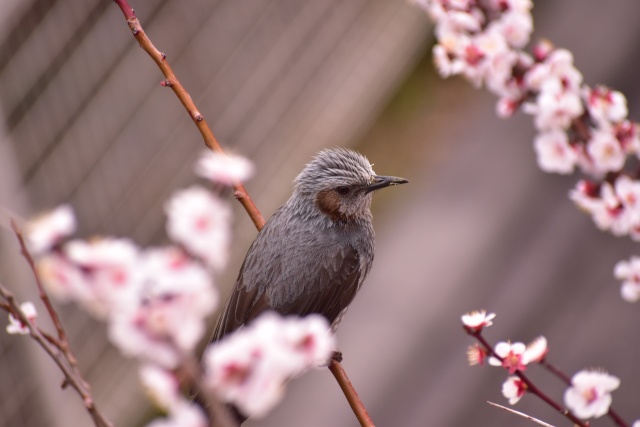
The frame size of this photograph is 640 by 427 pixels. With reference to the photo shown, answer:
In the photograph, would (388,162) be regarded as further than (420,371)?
Yes

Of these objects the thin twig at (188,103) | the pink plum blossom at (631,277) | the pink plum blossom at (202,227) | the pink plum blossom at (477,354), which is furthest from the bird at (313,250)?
the pink plum blossom at (202,227)

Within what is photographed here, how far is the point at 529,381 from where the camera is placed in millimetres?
1508

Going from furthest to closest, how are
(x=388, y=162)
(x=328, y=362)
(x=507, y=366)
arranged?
(x=388, y=162) → (x=328, y=362) → (x=507, y=366)

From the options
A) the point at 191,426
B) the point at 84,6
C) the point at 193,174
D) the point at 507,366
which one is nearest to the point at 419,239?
the point at 193,174

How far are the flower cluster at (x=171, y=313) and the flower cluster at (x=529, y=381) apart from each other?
0.54m

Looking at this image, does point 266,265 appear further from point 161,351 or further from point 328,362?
point 161,351

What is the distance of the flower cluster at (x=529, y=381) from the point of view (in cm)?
148

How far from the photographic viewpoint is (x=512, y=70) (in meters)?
2.31

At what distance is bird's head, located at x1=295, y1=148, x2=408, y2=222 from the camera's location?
2.41 meters

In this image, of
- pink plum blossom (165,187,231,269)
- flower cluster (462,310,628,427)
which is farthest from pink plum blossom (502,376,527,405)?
pink plum blossom (165,187,231,269)

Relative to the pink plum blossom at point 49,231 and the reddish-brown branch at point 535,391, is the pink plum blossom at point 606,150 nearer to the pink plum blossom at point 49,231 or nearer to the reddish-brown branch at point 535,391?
the reddish-brown branch at point 535,391

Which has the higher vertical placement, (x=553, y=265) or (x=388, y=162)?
(x=388, y=162)

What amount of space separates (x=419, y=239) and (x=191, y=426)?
4083mm

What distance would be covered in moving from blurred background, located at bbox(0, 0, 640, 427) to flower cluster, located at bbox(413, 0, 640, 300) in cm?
204
